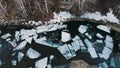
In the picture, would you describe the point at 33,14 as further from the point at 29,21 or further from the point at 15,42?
the point at 15,42

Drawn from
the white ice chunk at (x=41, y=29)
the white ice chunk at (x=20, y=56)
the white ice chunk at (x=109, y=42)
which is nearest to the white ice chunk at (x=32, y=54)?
the white ice chunk at (x=20, y=56)

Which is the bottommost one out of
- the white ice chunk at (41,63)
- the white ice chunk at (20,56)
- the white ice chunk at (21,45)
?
the white ice chunk at (41,63)

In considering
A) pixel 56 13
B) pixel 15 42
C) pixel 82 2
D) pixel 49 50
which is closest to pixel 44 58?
pixel 49 50

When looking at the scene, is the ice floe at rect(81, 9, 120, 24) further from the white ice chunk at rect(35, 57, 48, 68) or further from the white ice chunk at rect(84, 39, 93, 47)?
the white ice chunk at rect(35, 57, 48, 68)

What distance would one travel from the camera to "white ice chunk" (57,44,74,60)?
3521 millimetres

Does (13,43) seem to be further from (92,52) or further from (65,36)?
(92,52)

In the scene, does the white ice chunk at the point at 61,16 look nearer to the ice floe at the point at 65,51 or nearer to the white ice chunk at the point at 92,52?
the ice floe at the point at 65,51

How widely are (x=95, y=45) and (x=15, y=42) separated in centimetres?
113

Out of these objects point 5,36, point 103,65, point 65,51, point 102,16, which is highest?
point 102,16

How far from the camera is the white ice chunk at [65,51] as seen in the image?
3.52m

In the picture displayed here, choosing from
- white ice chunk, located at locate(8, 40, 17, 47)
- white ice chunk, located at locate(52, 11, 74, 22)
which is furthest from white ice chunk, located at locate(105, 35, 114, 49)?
white ice chunk, located at locate(8, 40, 17, 47)

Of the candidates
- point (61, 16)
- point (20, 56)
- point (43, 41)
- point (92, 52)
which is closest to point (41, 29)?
point (43, 41)

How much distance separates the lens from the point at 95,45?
3609 mm

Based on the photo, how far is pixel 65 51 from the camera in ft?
11.7
